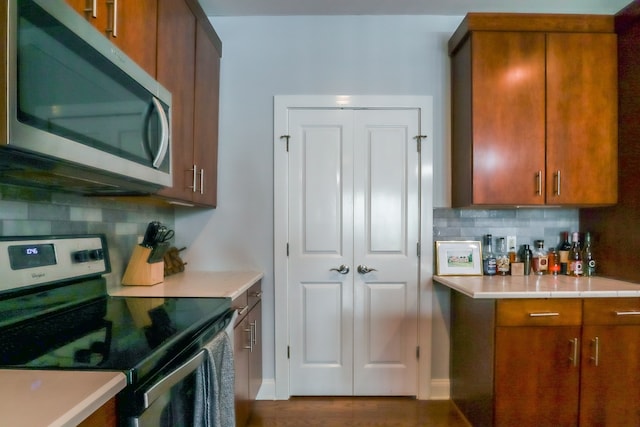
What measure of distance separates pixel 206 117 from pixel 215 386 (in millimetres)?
1508

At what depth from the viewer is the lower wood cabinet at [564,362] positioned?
1.72 metres

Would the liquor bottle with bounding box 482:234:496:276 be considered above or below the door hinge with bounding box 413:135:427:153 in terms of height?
below

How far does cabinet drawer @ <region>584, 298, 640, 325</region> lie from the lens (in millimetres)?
1731

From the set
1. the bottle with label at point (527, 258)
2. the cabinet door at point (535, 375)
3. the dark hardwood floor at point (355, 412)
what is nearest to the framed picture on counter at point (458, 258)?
the bottle with label at point (527, 258)

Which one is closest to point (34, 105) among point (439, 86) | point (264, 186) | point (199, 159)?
point (199, 159)

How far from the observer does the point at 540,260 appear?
7.34 ft

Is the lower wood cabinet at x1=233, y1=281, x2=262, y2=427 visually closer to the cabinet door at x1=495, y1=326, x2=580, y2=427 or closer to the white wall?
the white wall

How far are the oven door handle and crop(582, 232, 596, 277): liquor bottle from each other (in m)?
2.37

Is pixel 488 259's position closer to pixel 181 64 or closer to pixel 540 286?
pixel 540 286

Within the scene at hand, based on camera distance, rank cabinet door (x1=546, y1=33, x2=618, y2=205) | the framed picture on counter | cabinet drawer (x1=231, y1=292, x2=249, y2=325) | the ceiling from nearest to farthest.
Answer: cabinet drawer (x1=231, y1=292, x2=249, y2=325) → cabinet door (x1=546, y1=33, x2=618, y2=205) → the ceiling → the framed picture on counter

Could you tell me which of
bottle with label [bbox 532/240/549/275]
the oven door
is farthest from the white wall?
the oven door

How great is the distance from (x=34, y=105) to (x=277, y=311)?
1.79 m

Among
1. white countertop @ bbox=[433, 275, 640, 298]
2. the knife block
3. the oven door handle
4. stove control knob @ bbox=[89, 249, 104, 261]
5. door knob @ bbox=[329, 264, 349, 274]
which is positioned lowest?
the oven door handle

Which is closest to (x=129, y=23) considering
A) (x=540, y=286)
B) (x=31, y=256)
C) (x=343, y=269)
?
(x=31, y=256)
